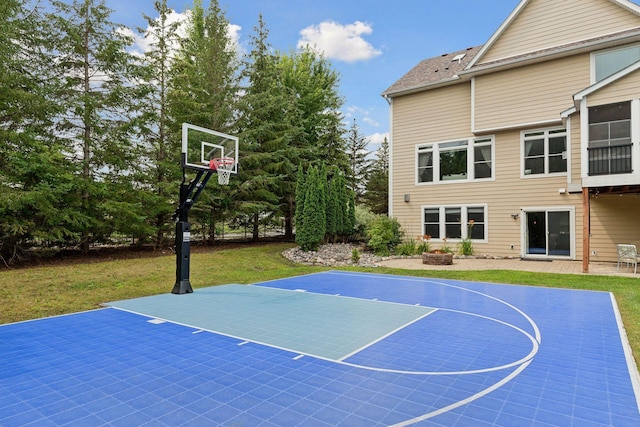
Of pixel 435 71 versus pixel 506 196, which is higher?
pixel 435 71

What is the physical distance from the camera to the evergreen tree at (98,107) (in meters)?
13.5

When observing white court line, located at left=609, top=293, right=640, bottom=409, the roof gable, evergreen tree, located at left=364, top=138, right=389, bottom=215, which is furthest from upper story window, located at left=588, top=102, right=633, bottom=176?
evergreen tree, located at left=364, top=138, right=389, bottom=215

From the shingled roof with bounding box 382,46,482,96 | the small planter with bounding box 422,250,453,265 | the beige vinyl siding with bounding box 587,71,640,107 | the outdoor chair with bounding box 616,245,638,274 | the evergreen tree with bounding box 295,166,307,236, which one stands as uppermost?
the shingled roof with bounding box 382,46,482,96

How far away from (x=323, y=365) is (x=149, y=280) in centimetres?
762

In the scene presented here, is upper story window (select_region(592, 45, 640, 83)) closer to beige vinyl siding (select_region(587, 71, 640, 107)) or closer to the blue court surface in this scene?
beige vinyl siding (select_region(587, 71, 640, 107))

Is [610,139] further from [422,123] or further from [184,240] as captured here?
[184,240]

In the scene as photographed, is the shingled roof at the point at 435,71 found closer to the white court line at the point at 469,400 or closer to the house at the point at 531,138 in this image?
the house at the point at 531,138

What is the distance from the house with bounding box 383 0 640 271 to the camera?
11.7 meters

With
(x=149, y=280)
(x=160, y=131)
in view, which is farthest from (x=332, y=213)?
(x=149, y=280)

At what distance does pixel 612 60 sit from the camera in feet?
42.9

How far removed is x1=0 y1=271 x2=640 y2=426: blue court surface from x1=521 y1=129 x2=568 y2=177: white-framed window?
800 cm

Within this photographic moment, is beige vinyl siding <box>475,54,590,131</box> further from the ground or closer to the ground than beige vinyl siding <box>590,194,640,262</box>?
further from the ground

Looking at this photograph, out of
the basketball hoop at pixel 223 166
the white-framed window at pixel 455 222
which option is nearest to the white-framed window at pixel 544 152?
the white-framed window at pixel 455 222

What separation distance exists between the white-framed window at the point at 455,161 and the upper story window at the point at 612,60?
391 centimetres
